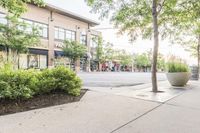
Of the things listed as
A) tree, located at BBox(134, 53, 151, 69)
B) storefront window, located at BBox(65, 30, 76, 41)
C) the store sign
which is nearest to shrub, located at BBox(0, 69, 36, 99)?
the store sign

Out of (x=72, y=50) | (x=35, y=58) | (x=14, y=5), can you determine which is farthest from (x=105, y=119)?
(x=72, y=50)

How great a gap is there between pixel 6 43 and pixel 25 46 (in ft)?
6.94

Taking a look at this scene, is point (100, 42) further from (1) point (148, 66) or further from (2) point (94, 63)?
(1) point (148, 66)

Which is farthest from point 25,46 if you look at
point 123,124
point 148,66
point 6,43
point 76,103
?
point 148,66

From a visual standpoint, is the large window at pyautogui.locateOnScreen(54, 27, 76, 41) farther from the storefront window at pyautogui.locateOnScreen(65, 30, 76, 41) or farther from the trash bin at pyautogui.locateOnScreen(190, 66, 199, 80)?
the trash bin at pyautogui.locateOnScreen(190, 66, 199, 80)

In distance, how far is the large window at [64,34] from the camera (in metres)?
39.9

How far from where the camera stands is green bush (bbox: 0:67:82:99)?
627 centimetres

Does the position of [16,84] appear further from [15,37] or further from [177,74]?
[15,37]

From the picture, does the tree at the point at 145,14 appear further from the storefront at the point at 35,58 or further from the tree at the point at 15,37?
the storefront at the point at 35,58

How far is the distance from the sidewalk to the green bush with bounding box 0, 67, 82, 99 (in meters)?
0.73

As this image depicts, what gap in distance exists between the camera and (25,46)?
27406 mm

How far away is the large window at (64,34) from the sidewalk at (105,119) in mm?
33661

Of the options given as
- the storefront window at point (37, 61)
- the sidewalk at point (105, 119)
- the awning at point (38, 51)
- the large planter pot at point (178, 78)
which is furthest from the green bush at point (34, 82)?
the awning at point (38, 51)

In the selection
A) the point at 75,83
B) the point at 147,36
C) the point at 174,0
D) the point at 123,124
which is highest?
the point at 174,0
